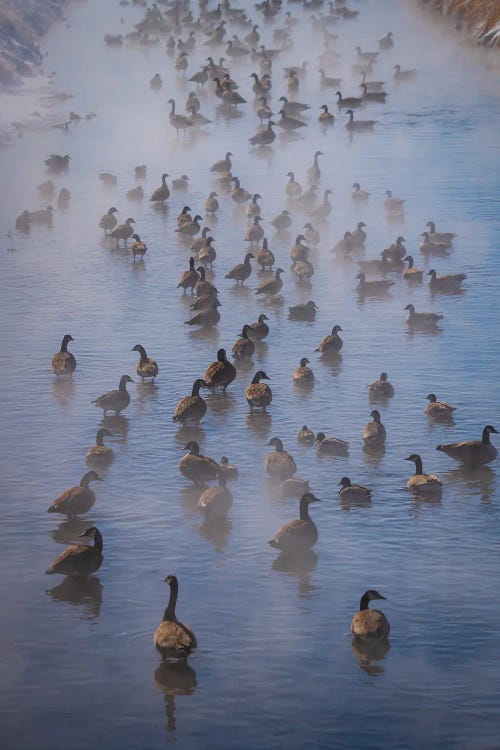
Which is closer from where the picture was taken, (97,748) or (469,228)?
(97,748)

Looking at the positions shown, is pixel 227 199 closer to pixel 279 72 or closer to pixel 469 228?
pixel 469 228

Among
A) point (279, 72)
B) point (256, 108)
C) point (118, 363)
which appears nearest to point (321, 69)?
point (279, 72)

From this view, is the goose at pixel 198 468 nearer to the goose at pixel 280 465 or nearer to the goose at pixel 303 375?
the goose at pixel 280 465

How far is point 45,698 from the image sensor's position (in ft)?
83.4

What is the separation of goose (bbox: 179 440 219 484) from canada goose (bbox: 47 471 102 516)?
3056 mm

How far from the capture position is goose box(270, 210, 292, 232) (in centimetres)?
6575

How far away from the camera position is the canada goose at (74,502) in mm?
32938

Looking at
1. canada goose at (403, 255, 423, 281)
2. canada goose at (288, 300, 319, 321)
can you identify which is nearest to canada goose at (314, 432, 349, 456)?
canada goose at (288, 300, 319, 321)

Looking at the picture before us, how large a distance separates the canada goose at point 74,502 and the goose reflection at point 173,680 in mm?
7193

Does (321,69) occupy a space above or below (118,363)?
above

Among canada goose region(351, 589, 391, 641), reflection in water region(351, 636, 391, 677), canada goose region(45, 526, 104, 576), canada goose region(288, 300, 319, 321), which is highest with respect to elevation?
canada goose region(288, 300, 319, 321)

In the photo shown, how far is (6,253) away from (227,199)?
615 inches

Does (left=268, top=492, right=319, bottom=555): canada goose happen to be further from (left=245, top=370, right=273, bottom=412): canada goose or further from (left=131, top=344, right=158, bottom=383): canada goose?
(left=131, top=344, right=158, bottom=383): canada goose

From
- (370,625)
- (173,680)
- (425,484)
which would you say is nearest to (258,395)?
(425,484)
